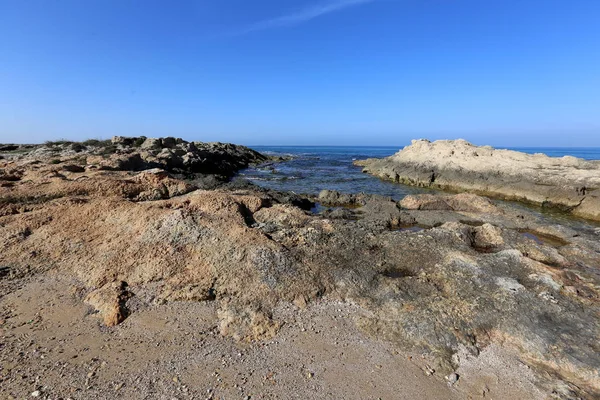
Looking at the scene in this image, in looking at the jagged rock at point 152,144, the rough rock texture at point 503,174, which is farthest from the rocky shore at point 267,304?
the jagged rock at point 152,144

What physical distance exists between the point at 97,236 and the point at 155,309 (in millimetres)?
4706

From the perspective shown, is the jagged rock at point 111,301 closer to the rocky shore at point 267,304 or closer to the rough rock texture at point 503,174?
the rocky shore at point 267,304

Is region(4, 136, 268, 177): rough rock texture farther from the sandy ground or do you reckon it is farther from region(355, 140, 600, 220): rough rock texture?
region(355, 140, 600, 220): rough rock texture

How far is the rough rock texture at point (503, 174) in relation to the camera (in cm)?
2555

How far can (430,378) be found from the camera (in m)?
6.60

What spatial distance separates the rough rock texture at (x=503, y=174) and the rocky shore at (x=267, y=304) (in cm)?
1488

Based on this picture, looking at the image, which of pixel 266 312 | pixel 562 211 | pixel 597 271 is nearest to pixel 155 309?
pixel 266 312

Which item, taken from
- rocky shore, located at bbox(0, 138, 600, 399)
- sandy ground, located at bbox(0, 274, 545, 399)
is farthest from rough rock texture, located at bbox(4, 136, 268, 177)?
sandy ground, located at bbox(0, 274, 545, 399)

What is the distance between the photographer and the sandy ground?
6035 mm

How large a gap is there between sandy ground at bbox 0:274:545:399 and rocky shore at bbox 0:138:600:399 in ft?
0.11

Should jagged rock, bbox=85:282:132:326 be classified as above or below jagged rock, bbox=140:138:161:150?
below

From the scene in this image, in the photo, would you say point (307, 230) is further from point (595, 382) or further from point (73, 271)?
point (595, 382)

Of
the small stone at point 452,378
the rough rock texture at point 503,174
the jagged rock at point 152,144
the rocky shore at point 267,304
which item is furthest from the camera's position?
the jagged rock at point 152,144

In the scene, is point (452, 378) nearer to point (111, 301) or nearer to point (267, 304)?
point (267, 304)
